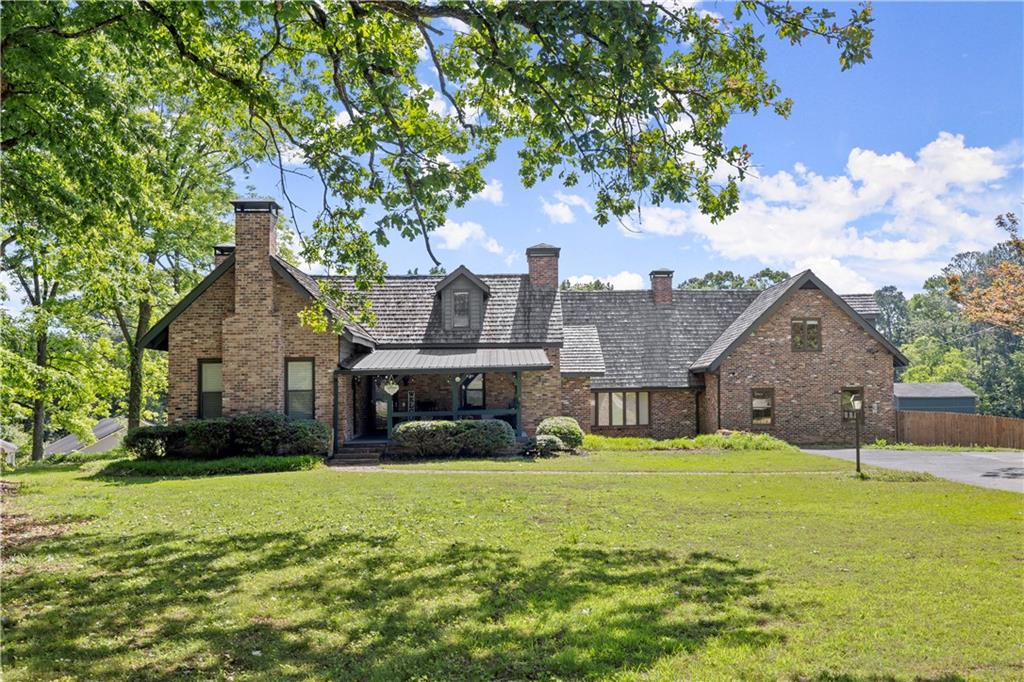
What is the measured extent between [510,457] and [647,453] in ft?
15.2

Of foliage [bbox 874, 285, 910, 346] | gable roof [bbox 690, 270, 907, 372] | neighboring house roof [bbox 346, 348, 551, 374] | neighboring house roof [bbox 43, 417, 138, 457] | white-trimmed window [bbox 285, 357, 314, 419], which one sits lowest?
neighboring house roof [bbox 43, 417, 138, 457]

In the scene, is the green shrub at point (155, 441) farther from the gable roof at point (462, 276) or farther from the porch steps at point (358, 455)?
the gable roof at point (462, 276)

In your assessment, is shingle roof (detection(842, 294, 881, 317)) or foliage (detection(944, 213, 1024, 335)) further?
shingle roof (detection(842, 294, 881, 317))

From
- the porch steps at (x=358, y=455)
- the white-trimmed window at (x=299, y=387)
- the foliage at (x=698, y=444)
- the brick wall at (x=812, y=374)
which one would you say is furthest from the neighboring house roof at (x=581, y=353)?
the white-trimmed window at (x=299, y=387)

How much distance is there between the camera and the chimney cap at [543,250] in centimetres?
2680

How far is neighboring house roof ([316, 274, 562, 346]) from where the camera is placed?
24594mm

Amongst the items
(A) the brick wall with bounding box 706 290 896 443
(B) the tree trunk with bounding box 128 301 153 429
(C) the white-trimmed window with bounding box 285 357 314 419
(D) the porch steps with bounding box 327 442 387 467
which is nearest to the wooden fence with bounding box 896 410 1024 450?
(A) the brick wall with bounding box 706 290 896 443

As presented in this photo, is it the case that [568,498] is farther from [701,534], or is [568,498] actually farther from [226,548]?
[226,548]

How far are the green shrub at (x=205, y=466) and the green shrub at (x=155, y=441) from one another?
65 cm

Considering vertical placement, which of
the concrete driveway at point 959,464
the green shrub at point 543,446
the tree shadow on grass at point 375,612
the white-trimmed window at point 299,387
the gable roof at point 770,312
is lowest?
the concrete driveway at point 959,464

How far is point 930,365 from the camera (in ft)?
207

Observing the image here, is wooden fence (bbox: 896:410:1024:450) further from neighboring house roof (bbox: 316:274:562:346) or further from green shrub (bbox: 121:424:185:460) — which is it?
green shrub (bbox: 121:424:185:460)

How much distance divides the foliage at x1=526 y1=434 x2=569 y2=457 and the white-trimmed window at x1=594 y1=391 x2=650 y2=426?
26.9 feet

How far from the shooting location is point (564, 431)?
21469mm
